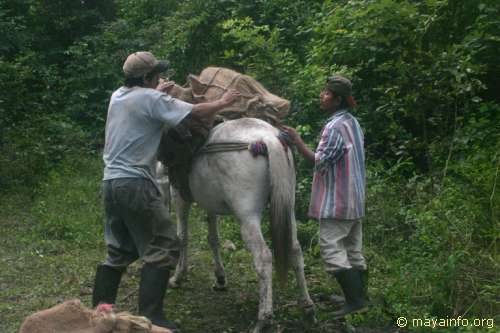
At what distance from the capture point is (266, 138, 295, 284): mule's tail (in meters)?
5.30

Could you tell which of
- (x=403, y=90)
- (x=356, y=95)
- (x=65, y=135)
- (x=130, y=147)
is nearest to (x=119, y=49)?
(x=65, y=135)

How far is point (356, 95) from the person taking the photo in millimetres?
8977

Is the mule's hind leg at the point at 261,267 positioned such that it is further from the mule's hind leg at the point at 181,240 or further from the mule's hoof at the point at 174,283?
the mule's hoof at the point at 174,283

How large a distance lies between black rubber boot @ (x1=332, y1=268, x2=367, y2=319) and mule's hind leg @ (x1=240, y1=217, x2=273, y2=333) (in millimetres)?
526

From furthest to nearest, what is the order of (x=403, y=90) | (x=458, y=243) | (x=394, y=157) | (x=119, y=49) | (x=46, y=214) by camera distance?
(x=119, y=49), (x=46, y=214), (x=394, y=157), (x=403, y=90), (x=458, y=243)

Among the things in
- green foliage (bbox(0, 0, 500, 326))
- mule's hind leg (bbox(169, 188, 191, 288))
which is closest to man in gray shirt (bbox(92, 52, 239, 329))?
mule's hind leg (bbox(169, 188, 191, 288))

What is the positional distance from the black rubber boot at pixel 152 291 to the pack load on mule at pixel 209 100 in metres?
1.07

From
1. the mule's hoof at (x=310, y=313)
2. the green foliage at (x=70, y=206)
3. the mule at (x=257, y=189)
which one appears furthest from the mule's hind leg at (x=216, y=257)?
the green foliage at (x=70, y=206)

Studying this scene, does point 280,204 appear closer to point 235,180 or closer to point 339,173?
point 235,180

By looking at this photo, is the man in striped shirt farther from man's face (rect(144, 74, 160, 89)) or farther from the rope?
man's face (rect(144, 74, 160, 89))

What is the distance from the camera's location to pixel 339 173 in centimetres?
545

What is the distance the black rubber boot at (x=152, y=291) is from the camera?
200 inches

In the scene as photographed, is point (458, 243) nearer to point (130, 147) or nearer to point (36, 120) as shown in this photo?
point (130, 147)

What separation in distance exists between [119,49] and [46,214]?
5777 mm
